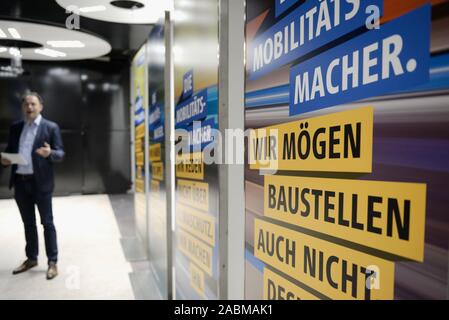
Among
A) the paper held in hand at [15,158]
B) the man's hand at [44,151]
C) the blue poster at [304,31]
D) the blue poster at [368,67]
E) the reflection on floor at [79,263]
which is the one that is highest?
the blue poster at [304,31]

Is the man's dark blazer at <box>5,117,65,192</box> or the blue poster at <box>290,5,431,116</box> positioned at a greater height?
the blue poster at <box>290,5,431,116</box>

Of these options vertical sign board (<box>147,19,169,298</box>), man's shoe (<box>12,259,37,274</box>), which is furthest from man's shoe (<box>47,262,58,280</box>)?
vertical sign board (<box>147,19,169,298</box>)

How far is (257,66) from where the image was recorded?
1.13 meters

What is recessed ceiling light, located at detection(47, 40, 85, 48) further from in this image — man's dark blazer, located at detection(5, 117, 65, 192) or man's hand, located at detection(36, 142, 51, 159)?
man's hand, located at detection(36, 142, 51, 159)

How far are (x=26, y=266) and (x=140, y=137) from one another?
1687 millimetres

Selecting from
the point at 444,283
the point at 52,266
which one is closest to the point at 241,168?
the point at 444,283

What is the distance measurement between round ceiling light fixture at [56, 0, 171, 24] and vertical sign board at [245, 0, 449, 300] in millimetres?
1747

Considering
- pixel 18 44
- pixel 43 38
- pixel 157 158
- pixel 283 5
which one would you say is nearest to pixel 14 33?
pixel 18 44

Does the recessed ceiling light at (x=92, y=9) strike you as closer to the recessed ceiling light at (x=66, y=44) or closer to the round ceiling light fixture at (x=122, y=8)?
the round ceiling light fixture at (x=122, y=8)

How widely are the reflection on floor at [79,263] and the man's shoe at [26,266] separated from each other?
0.15 feet

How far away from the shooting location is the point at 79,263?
326cm

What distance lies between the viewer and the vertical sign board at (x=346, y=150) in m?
0.60

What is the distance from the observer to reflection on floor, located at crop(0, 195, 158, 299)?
8.58 feet

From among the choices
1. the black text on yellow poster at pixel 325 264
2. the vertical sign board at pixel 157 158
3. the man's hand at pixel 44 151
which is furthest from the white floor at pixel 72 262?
the black text on yellow poster at pixel 325 264
